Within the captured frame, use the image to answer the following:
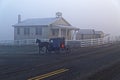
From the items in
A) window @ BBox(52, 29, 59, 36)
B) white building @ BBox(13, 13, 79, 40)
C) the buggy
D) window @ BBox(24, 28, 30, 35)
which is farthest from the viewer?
window @ BBox(24, 28, 30, 35)

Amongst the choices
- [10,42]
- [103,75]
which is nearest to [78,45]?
[10,42]

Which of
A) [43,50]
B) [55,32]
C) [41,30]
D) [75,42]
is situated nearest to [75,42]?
[75,42]

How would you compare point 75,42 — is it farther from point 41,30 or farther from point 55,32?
point 55,32

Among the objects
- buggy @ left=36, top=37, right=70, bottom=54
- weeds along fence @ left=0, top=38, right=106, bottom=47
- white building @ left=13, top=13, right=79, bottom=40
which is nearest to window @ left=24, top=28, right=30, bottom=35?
white building @ left=13, top=13, right=79, bottom=40

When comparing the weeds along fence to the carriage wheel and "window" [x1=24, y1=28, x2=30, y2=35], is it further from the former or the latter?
the carriage wheel

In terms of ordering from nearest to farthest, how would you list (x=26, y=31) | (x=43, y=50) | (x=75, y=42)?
1. (x=43, y=50)
2. (x=75, y=42)
3. (x=26, y=31)

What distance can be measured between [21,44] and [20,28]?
7.41 metres

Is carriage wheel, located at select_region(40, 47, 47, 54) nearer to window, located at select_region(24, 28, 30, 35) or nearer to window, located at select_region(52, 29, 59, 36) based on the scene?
window, located at select_region(52, 29, 59, 36)

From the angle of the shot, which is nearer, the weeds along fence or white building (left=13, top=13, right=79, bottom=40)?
the weeds along fence

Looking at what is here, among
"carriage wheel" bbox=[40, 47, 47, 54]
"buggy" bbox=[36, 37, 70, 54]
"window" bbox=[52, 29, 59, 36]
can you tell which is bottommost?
"carriage wheel" bbox=[40, 47, 47, 54]

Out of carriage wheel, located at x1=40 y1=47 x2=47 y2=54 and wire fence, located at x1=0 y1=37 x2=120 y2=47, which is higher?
wire fence, located at x1=0 y1=37 x2=120 y2=47

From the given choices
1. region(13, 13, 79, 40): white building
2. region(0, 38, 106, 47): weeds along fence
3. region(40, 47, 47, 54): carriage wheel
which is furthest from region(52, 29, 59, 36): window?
region(40, 47, 47, 54): carriage wheel

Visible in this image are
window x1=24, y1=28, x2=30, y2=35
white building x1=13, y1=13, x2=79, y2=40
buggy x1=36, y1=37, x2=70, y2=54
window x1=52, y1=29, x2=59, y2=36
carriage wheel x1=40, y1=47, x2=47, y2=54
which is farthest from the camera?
window x1=24, y1=28, x2=30, y2=35

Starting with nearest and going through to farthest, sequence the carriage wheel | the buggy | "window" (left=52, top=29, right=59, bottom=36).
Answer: the buggy < the carriage wheel < "window" (left=52, top=29, right=59, bottom=36)
